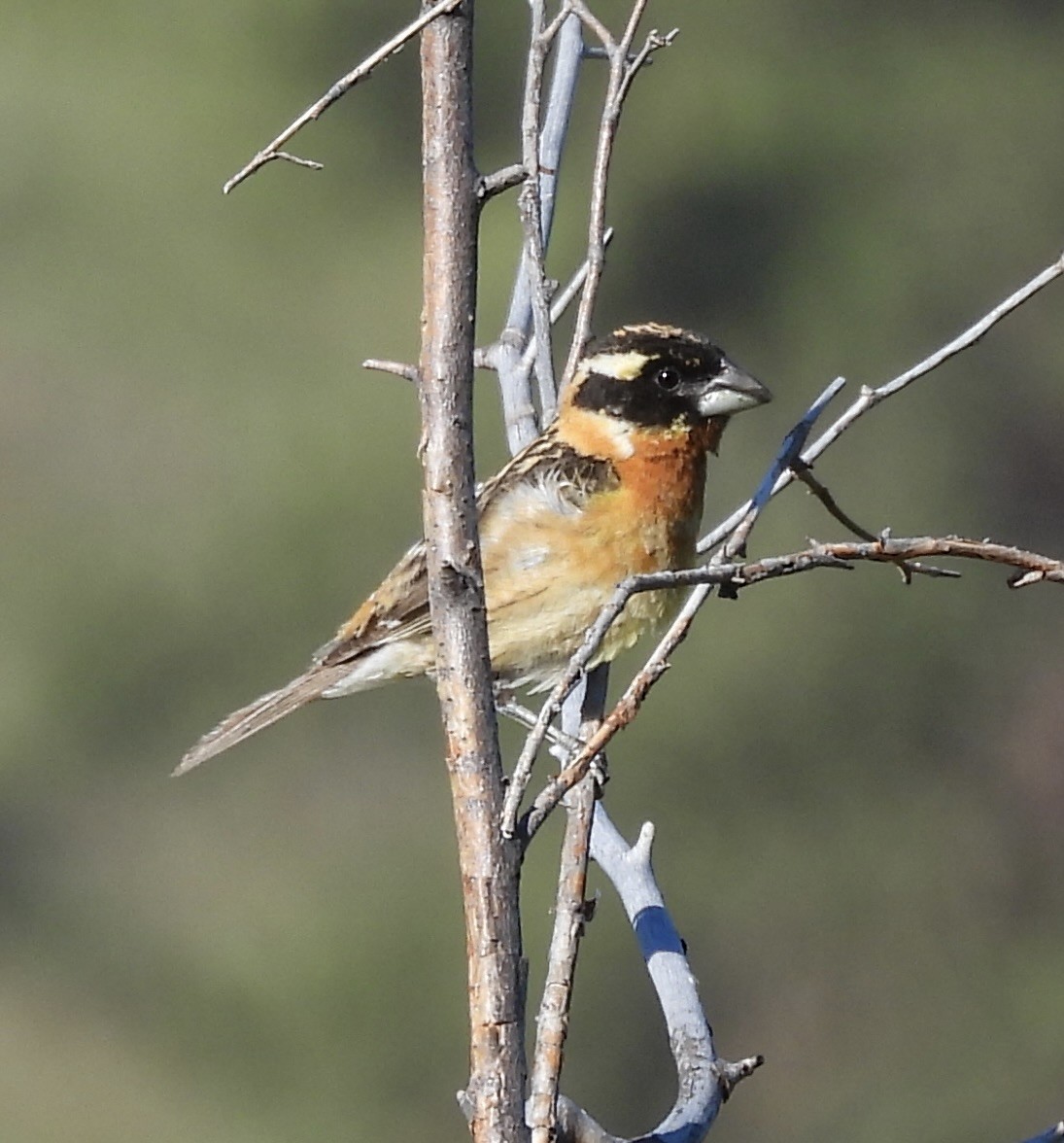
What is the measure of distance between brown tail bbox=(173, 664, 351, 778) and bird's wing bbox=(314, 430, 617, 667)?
0.08 meters

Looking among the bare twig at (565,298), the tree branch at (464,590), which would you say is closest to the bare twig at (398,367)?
the tree branch at (464,590)

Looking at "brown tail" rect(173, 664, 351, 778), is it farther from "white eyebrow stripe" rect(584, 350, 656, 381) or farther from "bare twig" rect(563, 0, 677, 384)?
"bare twig" rect(563, 0, 677, 384)

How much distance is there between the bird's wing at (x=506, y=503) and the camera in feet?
11.4

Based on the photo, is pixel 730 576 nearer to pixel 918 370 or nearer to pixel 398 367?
pixel 398 367

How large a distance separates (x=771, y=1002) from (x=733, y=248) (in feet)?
12.8

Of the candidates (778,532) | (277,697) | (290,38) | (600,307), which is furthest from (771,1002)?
(277,697)

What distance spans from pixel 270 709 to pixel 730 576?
2090mm

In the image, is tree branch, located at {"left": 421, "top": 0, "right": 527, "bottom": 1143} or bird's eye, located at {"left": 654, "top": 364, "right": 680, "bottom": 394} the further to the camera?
bird's eye, located at {"left": 654, "top": 364, "right": 680, "bottom": 394}

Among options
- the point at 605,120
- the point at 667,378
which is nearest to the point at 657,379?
the point at 667,378

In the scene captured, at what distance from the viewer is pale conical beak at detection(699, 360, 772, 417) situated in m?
3.30

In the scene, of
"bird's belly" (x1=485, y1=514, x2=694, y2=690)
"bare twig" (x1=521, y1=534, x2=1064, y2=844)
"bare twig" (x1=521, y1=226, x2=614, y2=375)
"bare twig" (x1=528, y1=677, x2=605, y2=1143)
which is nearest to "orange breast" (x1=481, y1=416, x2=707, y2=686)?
"bird's belly" (x1=485, y1=514, x2=694, y2=690)

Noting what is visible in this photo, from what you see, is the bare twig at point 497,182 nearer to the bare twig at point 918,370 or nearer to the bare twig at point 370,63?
the bare twig at point 370,63

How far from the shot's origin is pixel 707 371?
3.41 meters

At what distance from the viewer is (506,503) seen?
353 centimetres
